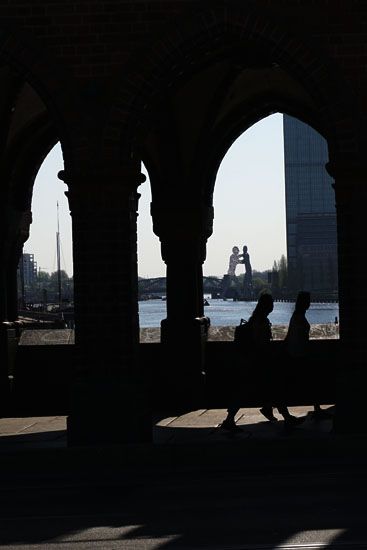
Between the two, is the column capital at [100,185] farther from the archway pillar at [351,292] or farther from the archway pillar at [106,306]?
the archway pillar at [351,292]

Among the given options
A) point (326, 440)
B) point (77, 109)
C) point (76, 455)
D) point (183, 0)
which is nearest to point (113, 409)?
point (76, 455)

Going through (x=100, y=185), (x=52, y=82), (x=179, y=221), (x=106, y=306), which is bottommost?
(x=106, y=306)

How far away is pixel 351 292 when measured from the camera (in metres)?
14.4

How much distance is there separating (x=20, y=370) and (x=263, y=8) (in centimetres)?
716

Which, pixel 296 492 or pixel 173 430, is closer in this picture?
pixel 296 492

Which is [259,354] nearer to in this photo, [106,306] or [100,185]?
[106,306]

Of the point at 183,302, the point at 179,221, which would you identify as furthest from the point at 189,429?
the point at 179,221

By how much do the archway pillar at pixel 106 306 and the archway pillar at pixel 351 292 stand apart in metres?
2.12

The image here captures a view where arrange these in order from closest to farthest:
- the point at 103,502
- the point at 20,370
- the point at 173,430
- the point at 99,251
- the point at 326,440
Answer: the point at 103,502
the point at 326,440
the point at 99,251
the point at 173,430
the point at 20,370

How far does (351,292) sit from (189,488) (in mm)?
3905

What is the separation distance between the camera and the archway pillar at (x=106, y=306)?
1430 cm

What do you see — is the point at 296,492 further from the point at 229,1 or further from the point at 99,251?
the point at 229,1

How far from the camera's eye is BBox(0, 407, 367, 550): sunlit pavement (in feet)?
28.8

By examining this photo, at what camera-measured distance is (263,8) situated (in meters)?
14.3
